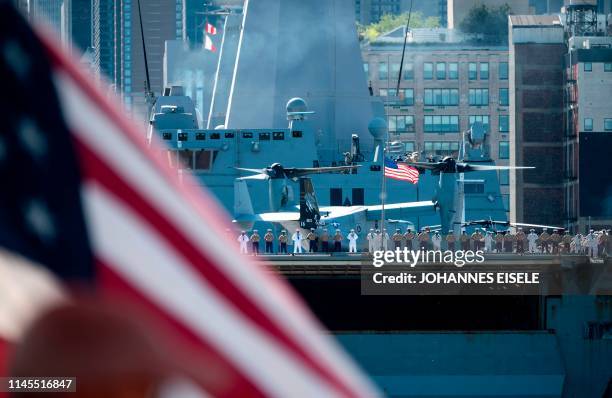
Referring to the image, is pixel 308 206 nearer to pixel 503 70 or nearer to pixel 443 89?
pixel 443 89

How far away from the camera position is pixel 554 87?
97.1 m

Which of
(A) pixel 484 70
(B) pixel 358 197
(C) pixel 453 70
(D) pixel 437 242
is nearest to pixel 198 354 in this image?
(D) pixel 437 242

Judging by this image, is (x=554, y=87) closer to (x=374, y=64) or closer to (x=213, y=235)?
(x=374, y=64)

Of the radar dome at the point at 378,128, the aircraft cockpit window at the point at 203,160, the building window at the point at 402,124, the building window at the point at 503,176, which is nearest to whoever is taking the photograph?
the aircraft cockpit window at the point at 203,160

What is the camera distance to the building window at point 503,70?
13788 centimetres

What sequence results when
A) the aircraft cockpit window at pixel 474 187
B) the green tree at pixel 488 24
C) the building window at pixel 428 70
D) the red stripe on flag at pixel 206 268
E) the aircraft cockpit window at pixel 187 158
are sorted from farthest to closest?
the green tree at pixel 488 24 < the building window at pixel 428 70 < the aircraft cockpit window at pixel 474 187 < the aircraft cockpit window at pixel 187 158 < the red stripe on flag at pixel 206 268

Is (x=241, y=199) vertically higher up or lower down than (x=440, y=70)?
lower down

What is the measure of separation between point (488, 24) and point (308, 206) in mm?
97188

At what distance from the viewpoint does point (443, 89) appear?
456 feet

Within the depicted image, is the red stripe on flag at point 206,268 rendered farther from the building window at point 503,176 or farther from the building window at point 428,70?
the building window at point 428,70

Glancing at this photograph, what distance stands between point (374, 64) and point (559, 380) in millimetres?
104272

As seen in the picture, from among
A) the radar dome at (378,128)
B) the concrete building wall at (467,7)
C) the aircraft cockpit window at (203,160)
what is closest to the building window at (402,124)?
the concrete building wall at (467,7)

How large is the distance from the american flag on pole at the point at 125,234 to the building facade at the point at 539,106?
95788 millimetres

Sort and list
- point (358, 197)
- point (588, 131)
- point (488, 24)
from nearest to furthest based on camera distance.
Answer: point (358, 197)
point (588, 131)
point (488, 24)
